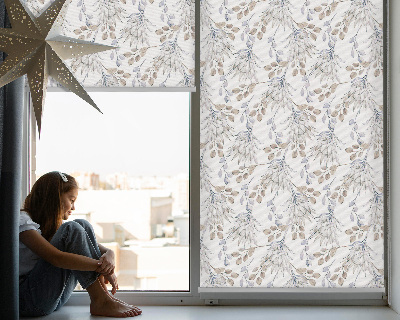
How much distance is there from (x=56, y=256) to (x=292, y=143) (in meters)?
1.29

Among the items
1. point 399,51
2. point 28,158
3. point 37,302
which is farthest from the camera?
point 28,158

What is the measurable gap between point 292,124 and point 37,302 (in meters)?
1.52

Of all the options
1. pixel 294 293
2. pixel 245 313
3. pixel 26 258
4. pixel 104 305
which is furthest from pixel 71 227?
pixel 294 293

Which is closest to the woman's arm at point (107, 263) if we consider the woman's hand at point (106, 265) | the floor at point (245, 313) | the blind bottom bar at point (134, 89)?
the woman's hand at point (106, 265)

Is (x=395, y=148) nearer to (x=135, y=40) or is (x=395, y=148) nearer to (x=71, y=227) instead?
(x=135, y=40)

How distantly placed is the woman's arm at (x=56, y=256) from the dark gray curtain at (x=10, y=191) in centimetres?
13

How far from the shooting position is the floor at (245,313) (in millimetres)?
2469

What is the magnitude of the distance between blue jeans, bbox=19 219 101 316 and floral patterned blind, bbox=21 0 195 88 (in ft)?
2.62

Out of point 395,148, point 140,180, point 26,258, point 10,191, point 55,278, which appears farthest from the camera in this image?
point 140,180

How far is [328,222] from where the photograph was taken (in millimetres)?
2697

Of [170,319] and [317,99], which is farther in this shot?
[317,99]

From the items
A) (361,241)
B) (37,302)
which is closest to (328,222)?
(361,241)

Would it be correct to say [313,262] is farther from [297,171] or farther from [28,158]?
[28,158]

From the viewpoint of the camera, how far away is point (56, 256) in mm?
2342
